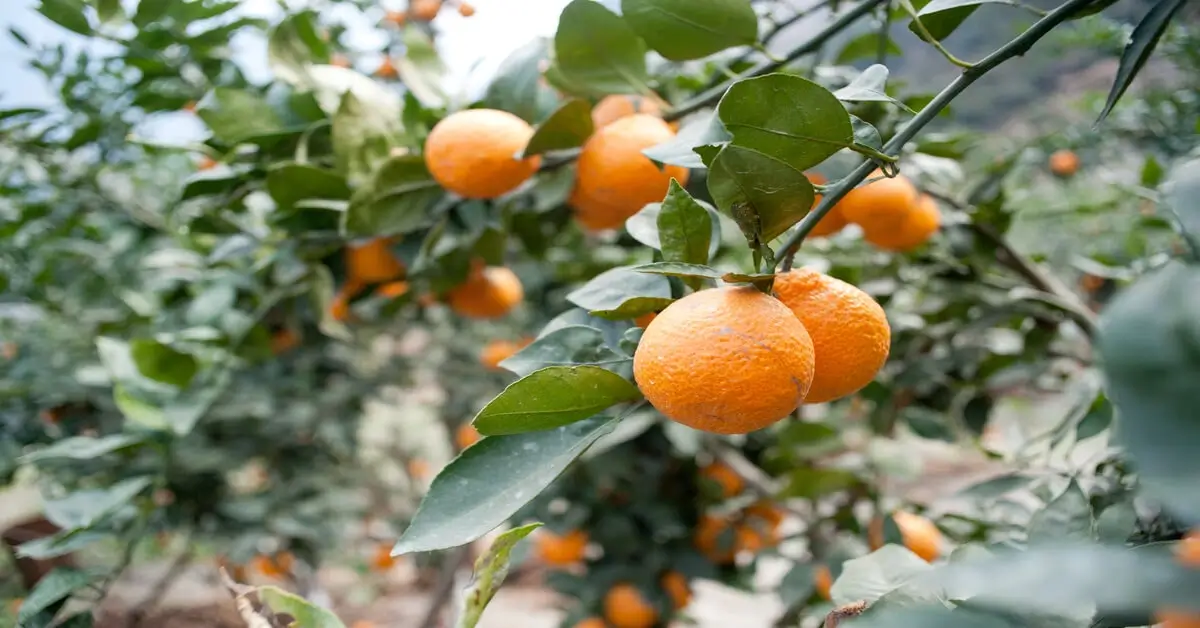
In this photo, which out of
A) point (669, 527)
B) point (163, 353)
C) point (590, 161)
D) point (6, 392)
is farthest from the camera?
point (669, 527)

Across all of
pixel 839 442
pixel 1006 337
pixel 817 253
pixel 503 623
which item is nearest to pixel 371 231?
pixel 817 253

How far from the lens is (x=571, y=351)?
16.4 inches

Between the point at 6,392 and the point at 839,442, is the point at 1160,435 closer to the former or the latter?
the point at 839,442

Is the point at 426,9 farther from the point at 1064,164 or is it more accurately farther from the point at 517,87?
the point at 1064,164

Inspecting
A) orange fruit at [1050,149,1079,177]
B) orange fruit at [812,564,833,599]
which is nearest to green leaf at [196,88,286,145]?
orange fruit at [812,564,833,599]

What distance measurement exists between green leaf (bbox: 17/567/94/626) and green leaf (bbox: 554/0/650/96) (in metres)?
0.53

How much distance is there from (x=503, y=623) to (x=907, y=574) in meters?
2.02

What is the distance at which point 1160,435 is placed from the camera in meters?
0.18

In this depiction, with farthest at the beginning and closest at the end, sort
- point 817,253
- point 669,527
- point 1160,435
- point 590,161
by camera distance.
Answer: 1. point 669,527
2. point 817,253
3. point 590,161
4. point 1160,435

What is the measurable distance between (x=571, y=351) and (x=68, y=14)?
2.03 ft

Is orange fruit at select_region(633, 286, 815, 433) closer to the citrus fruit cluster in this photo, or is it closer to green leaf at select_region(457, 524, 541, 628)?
the citrus fruit cluster

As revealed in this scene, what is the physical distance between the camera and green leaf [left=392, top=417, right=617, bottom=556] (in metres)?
0.35

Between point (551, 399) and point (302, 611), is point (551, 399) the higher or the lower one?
the higher one

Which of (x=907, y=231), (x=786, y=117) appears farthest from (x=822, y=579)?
(x=786, y=117)
